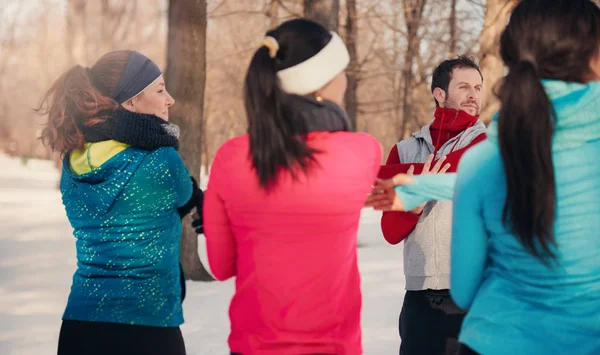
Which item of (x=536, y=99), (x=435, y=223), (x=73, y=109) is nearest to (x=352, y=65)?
(x=435, y=223)

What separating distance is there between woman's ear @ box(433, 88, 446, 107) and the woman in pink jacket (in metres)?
1.42

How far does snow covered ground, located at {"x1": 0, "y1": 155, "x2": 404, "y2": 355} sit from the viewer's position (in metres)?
6.14

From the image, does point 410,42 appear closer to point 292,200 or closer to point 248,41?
point 248,41

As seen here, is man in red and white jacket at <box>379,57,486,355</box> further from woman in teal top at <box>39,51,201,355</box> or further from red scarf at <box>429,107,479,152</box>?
woman in teal top at <box>39,51,201,355</box>

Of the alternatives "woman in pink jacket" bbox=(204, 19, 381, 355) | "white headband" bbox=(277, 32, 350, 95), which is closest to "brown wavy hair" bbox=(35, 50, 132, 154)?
"woman in pink jacket" bbox=(204, 19, 381, 355)

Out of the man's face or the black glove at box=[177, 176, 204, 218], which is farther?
the man's face

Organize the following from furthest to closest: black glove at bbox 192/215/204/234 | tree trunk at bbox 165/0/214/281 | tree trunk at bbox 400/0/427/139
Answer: tree trunk at bbox 400/0/427/139
tree trunk at bbox 165/0/214/281
black glove at bbox 192/215/204/234

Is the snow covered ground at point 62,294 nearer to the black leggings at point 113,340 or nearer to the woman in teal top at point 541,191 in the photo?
the black leggings at point 113,340

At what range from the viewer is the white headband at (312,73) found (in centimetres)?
221

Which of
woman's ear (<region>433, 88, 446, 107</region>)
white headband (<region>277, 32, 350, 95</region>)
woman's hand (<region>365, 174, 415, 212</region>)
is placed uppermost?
white headband (<region>277, 32, 350, 95</region>)

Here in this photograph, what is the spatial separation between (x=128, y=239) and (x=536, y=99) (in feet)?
5.10

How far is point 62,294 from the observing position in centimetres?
846

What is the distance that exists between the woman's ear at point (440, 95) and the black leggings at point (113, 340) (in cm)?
165

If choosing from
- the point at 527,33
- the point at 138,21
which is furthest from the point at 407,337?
the point at 138,21
